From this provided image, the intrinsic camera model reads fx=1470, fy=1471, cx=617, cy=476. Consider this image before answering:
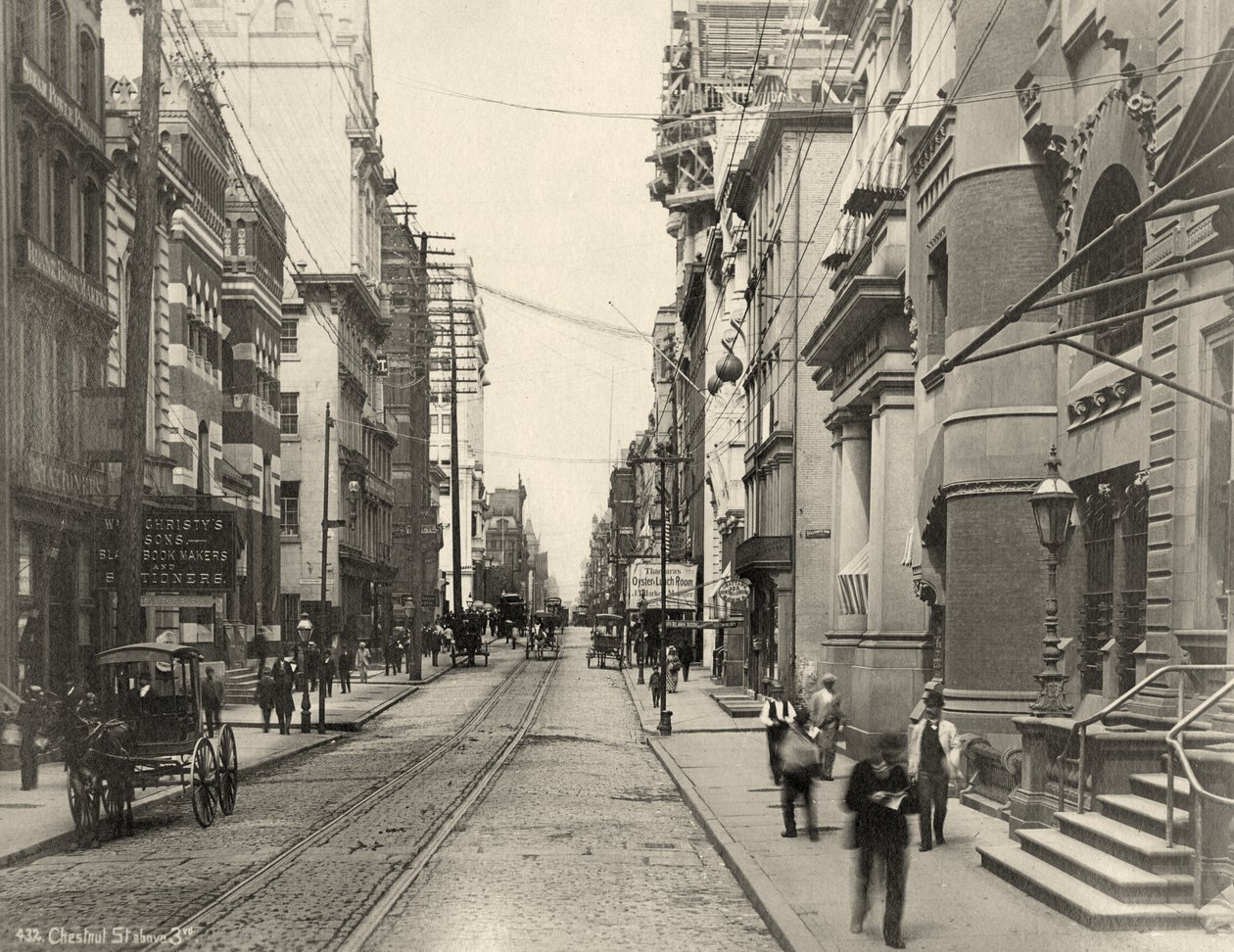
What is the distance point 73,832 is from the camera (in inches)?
619

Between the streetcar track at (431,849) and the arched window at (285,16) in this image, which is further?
the arched window at (285,16)

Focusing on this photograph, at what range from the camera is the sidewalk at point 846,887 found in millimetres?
10016

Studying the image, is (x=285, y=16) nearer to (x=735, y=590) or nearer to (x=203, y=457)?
(x=203, y=457)

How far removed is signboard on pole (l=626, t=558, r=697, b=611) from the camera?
50375 mm

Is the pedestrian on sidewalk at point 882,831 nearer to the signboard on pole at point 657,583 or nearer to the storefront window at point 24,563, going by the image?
the storefront window at point 24,563

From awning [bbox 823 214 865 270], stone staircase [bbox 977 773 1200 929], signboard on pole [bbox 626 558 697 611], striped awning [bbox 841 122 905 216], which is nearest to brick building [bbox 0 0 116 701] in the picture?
striped awning [bbox 841 122 905 216]

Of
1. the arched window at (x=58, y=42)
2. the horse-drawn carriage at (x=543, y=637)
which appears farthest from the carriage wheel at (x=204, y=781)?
the horse-drawn carriage at (x=543, y=637)

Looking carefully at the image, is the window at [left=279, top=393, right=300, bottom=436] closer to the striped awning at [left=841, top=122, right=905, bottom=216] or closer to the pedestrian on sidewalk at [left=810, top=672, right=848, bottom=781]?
the striped awning at [left=841, top=122, right=905, bottom=216]

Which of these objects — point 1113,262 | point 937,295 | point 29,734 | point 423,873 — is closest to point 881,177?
point 937,295

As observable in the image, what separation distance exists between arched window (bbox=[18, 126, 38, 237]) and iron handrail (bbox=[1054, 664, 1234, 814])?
20.1 m

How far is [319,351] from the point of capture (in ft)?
212

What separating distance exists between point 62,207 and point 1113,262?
20.0 metres

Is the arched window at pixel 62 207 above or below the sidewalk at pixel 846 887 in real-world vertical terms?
above

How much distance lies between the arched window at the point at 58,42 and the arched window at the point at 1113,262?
19399mm
